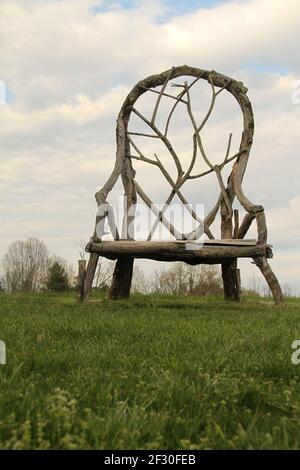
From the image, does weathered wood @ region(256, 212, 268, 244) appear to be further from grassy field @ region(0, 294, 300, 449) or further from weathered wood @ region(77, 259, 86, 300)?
grassy field @ region(0, 294, 300, 449)

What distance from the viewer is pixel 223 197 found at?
23.9 feet

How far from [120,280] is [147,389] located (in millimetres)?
5077

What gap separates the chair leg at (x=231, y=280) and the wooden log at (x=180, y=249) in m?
1.05

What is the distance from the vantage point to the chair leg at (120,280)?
275 inches

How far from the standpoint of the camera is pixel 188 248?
5.88m

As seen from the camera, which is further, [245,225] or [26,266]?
[26,266]

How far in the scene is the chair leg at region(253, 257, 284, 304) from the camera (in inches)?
235

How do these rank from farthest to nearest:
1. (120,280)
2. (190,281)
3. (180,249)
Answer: (190,281) → (120,280) → (180,249)

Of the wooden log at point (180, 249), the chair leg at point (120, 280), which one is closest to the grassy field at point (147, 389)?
the wooden log at point (180, 249)

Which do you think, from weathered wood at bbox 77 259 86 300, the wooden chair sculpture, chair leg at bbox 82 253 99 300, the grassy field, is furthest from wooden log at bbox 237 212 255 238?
the grassy field

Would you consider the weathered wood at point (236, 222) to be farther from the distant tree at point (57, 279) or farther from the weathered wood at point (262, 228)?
the distant tree at point (57, 279)

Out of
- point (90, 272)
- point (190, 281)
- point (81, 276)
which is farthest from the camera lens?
point (190, 281)

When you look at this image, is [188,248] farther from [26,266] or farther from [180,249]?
[26,266]

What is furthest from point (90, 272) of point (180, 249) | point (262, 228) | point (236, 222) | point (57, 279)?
point (57, 279)
